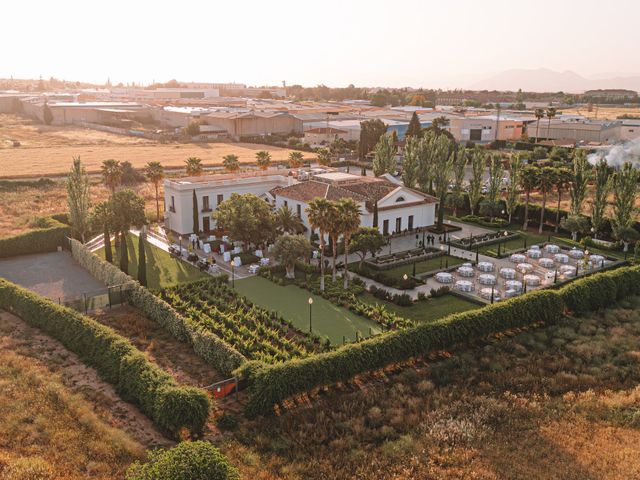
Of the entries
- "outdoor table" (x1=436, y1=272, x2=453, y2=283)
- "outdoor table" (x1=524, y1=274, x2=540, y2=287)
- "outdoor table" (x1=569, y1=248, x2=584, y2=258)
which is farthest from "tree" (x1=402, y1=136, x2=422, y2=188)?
"outdoor table" (x1=524, y1=274, x2=540, y2=287)

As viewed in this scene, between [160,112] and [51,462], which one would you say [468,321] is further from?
[160,112]

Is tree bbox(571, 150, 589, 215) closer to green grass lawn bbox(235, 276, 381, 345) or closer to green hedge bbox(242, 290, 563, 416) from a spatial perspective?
green hedge bbox(242, 290, 563, 416)

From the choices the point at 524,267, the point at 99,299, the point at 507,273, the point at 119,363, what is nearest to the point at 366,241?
the point at 507,273

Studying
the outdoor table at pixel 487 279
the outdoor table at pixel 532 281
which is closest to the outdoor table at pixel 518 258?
the outdoor table at pixel 532 281

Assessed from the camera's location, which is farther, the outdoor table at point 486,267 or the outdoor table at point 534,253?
the outdoor table at point 534,253

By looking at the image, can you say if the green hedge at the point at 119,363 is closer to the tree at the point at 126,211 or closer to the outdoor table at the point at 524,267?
the tree at the point at 126,211

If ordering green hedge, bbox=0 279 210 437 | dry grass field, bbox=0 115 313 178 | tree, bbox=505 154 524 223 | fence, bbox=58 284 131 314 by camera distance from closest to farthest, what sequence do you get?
1. green hedge, bbox=0 279 210 437
2. fence, bbox=58 284 131 314
3. tree, bbox=505 154 524 223
4. dry grass field, bbox=0 115 313 178

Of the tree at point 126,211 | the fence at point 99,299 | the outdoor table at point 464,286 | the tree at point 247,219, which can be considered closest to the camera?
the fence at point 99,299
